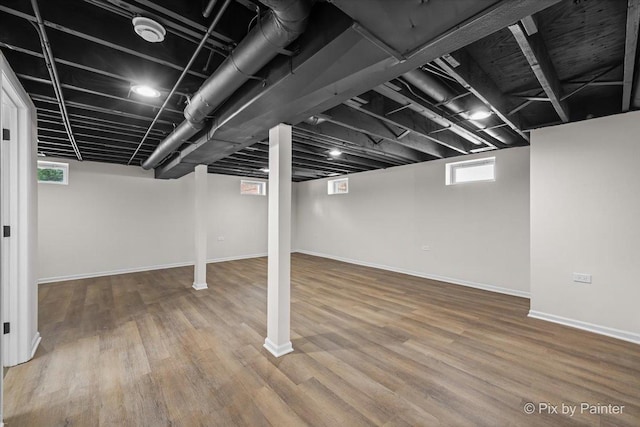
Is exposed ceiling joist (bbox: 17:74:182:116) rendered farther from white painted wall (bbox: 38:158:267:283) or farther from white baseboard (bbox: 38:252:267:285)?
white baseboard (bbox: 38:252:267:285)

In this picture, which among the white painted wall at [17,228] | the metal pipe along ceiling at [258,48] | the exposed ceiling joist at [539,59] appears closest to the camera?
the metal pipe along ceiling at [258,48]

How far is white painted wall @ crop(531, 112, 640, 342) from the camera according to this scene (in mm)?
2906

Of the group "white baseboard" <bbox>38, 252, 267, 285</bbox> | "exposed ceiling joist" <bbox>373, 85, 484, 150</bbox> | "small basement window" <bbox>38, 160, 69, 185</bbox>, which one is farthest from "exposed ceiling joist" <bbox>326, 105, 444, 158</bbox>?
"small basement window" <bbox>38, 160, 69, 185</bbox>

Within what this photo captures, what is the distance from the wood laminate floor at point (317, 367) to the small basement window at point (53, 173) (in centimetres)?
258

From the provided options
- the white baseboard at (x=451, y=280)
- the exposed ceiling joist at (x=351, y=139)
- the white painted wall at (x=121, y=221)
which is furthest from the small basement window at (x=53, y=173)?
the white baseboard at (x=451, y=280)

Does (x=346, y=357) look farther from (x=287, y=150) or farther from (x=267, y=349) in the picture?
(x=287, y=150)

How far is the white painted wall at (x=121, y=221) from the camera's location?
17.2 ft

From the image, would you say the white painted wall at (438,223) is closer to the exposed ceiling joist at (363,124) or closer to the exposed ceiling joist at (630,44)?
the exposed ceiling joist at (363,124)

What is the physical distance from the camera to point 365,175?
276 inches

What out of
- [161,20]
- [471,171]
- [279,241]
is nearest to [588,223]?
[471,171]

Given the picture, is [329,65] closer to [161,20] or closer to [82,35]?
[161,20]

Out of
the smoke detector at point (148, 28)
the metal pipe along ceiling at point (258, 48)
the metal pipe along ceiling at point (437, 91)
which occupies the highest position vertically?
the metal pipe along ceiling at point (437, 91)

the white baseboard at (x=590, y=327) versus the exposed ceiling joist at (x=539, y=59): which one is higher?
the exposed ceiling joist at (x=539, y=59)

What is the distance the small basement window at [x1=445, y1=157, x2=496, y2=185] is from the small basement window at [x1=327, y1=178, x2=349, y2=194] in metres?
2.91
